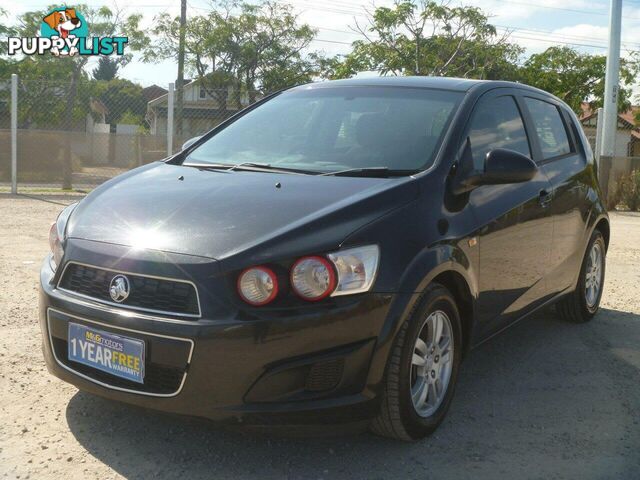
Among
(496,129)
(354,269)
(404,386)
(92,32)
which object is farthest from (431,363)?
(92,32)

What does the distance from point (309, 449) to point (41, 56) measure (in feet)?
96.6

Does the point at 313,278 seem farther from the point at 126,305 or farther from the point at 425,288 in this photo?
the point at 126,305

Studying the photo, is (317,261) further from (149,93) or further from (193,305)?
(149,93)

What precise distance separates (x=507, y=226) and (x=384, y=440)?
134cm

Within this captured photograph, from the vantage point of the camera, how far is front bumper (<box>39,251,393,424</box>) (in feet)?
9.18

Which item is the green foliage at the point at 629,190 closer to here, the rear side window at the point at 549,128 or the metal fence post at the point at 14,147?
the rear side window at the point at 549,128

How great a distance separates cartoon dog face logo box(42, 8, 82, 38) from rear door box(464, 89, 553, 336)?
25.4 m

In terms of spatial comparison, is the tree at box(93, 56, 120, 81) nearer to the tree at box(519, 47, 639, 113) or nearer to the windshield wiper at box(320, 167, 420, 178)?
the tree at box(519, 47, 639, 113)

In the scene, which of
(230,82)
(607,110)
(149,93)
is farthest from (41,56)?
(149,93)

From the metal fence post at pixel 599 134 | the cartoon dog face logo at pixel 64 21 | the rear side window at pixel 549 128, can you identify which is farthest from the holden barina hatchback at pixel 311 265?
the cartoon dog face logo at pixel 64 21

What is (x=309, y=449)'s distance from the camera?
10.7 feet

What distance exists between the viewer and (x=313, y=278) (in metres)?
2.90

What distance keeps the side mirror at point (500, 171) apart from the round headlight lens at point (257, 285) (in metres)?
1.20

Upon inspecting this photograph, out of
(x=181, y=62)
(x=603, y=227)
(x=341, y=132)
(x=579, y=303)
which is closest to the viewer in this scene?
(x=341, y=132)
